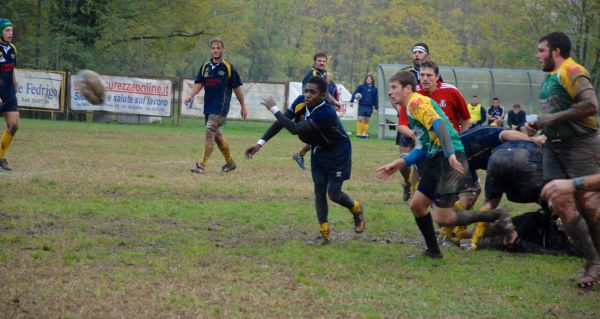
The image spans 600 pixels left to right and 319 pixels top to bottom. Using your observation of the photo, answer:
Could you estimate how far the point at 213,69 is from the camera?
14.8 metres

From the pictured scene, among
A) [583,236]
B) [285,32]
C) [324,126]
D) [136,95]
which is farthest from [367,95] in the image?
[285,32]

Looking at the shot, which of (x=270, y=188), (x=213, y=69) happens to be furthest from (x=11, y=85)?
(x=270, y=188)

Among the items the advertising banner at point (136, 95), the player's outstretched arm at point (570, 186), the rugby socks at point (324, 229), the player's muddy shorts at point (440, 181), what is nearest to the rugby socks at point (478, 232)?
the player's muddy shorts at point (440, 181)

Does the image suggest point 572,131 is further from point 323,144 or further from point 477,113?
point 477,113

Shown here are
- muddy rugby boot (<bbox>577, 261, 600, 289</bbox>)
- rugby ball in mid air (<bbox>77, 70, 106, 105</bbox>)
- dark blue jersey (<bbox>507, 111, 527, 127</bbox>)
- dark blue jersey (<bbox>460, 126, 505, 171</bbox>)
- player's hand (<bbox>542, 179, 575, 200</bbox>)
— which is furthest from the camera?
dark blue jersey (<bbox>507, 111, 527, 127</bbox>)

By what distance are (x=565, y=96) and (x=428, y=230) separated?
1689mm

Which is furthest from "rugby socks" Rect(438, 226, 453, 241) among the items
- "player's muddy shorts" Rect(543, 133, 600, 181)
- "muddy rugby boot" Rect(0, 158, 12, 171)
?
"muddy rugby boot" Rect(0, 158, 12, 171)

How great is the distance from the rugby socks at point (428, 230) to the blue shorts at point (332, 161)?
45.7 inches

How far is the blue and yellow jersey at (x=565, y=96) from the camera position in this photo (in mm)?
7027

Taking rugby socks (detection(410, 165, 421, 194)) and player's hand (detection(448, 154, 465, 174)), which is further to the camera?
rugby socks (detection(410, 165, 421, 194))

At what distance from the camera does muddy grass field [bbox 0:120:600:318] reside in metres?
5.92

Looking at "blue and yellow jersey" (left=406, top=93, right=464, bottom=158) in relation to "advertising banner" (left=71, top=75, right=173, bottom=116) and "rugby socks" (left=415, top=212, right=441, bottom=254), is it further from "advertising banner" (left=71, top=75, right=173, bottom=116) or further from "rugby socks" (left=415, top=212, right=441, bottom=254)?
"advertising banner" (left=71, top=75, right=173, bottom=116)

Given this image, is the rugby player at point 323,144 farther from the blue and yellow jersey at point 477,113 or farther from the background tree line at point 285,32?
the background tree line at point 285,32

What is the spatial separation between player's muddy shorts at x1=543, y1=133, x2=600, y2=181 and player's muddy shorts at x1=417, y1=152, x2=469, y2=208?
2.69 feet
